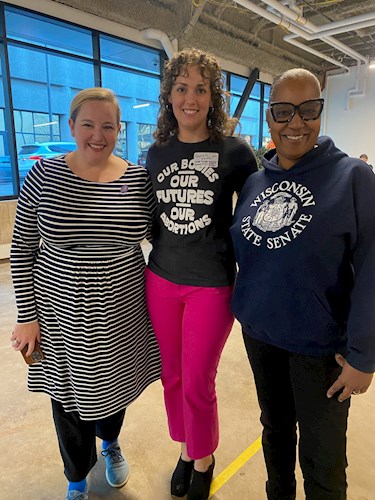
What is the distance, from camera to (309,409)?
1.08 meters

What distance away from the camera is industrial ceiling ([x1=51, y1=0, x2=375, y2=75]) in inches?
219

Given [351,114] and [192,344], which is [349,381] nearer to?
[192,344]

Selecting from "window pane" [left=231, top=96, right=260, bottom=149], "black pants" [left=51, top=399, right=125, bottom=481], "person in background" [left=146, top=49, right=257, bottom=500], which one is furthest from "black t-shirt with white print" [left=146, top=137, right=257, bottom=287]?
"window pane" [left=231, top=96, right=260, bottom=149]

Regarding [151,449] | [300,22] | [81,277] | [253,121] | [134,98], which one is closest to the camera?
[81,277]

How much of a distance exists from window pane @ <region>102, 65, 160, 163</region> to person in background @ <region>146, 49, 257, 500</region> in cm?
534

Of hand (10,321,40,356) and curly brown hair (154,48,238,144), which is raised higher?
curly brown hair (154,48,238,144)

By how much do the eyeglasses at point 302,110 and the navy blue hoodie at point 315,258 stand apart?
8 centimetres

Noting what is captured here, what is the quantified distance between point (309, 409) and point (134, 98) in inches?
312

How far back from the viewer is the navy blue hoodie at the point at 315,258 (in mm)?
953

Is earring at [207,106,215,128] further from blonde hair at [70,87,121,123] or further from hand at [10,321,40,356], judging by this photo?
hand at [10,321,40,356]

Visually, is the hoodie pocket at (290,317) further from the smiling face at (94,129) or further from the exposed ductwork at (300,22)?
the exposed ductwork at (300,22)

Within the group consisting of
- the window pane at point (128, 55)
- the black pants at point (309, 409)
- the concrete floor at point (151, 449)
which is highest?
the window pane at point (128, 55)

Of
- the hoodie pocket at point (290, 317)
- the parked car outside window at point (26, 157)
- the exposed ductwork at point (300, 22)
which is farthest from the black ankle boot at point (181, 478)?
the exposed ductwork at point (300, 22)

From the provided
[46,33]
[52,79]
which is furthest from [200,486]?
[52,79]
